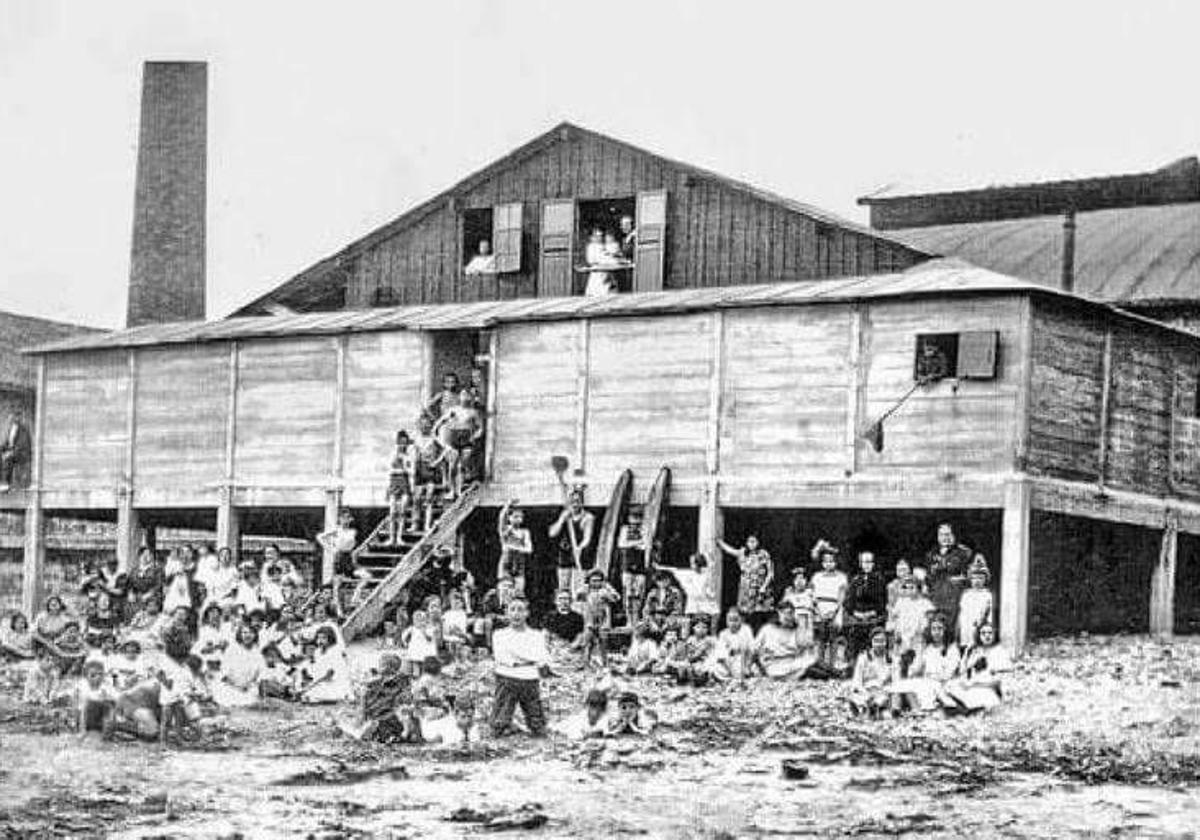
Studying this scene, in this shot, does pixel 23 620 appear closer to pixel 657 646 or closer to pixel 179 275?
pixel 657 646

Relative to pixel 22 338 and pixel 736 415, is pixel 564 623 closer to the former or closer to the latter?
pixel 736 415

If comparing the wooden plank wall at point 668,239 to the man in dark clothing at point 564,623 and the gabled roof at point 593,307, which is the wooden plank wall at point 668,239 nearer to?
the gabled roof at point 593,307

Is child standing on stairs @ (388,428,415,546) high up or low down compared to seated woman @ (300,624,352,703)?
up

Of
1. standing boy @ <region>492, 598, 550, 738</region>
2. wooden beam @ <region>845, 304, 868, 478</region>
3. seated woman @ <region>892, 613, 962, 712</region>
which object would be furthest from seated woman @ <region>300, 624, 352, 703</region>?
wooden beam @ <region>845, 304, 868, 478</region>

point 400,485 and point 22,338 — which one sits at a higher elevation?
point 22,338

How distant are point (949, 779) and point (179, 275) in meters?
29.3

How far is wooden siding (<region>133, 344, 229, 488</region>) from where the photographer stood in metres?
31.3

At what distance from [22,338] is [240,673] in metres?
27.4

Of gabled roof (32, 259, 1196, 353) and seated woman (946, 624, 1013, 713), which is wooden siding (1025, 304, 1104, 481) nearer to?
gabled roof (32, 259, 1196, 353)

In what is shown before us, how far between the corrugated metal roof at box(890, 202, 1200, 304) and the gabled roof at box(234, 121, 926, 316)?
4119 mm

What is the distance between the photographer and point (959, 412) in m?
24.5

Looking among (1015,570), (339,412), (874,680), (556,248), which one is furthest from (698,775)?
(556,248)

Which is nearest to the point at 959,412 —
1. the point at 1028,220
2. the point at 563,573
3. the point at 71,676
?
the point at 563,573

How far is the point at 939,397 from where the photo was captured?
80.9 ft
